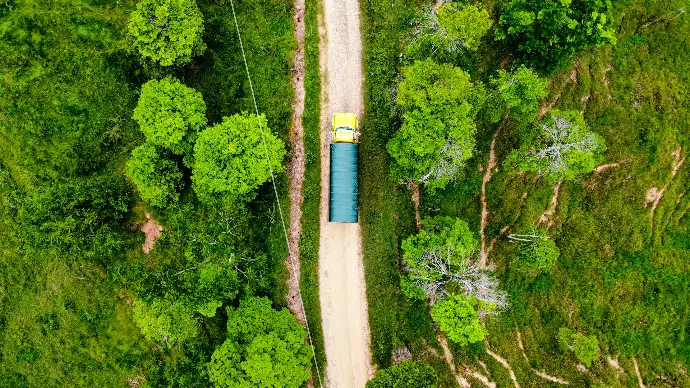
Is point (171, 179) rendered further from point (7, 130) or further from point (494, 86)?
point (494, 86)

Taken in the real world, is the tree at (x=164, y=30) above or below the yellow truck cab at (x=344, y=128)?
above

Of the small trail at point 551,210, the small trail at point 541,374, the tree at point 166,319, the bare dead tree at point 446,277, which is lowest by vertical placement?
the small trail at point 541,374

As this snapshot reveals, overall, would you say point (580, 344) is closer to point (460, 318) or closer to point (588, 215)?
point (588, 215)

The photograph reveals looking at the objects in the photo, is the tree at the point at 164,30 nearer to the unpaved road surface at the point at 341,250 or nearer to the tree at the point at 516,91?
the unpaved road surface at the point at 341,250

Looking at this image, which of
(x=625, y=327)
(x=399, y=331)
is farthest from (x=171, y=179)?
(x=625, y=327)

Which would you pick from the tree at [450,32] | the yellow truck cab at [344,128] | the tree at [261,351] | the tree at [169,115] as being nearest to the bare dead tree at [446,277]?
the tree at [261,351]

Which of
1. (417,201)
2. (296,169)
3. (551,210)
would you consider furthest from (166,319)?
(551,210)

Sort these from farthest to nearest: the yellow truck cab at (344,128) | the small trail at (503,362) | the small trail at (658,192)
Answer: the small trail at (658,192) < the small trail at (503,362) < the yellow truck cab at (344,128)

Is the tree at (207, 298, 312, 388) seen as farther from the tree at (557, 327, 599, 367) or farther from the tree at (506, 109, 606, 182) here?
the tree at (506, 109, 606, 182)

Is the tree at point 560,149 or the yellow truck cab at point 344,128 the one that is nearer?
the tree at point 560,149
